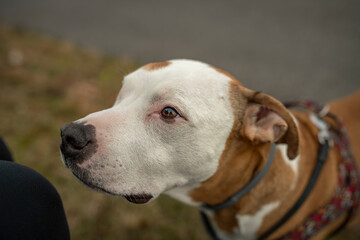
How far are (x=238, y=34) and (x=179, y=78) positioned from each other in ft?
14.3

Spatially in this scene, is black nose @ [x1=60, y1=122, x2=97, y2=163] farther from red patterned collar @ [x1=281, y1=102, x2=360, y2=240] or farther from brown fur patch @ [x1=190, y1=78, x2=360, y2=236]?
red patterned collar @ [x1=281, y1=102, x2=360, y2=240]

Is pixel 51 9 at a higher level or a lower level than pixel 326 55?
lower

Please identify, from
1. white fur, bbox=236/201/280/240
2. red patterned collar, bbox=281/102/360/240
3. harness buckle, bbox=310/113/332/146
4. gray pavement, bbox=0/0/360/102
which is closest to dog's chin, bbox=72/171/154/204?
white fur, bbox=236/201/280/240

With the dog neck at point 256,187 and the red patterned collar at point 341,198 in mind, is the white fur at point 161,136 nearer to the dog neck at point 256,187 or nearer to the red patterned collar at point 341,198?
the dog neck at point 256,187

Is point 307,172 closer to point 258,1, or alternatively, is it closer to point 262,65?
point 262,65

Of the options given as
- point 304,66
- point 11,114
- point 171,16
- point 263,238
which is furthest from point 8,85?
point 304,66

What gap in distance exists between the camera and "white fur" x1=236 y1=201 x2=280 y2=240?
2.21 metres

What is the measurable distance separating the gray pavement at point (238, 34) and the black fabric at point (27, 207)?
147 inches

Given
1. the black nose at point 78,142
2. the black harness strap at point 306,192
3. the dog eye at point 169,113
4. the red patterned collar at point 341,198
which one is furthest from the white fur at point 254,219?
the black nose at point 78,142

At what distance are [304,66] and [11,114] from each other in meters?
4.70

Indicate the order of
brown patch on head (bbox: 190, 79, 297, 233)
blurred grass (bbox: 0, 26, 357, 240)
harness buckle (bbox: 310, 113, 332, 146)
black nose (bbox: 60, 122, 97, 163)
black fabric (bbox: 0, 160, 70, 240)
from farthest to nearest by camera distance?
blurred grass (bbox: 0, 26, 357, 240) → harness buckle (bbox: 310, 113, 332, 146) → brown patch on head (bbox: 190, 79, 297, 233) → black nose (bbox: 60, 122, 97, 163) → black fabric (bbox: 0, 160, 70, 240)

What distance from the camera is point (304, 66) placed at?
5.02 meters

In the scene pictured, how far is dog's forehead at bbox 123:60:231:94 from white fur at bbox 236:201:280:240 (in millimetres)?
960

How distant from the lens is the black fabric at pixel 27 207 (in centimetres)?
141
